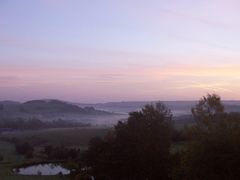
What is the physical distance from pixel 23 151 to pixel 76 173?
32292 mm

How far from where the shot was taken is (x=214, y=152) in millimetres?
30562

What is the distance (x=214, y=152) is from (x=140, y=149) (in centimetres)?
1268

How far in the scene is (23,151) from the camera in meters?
81.1

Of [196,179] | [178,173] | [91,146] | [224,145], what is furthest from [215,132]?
[91,146]

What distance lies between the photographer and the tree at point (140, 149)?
42500mm

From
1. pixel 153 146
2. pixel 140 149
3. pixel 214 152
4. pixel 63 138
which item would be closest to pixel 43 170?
pixel 140 149

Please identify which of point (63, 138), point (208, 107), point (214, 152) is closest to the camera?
point (214, 152)

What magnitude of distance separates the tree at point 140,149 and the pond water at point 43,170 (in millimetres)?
13608

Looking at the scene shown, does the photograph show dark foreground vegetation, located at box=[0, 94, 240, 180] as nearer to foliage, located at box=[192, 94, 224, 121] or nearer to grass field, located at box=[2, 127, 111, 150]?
foliage, located at box=[192, 94, 224, 121]

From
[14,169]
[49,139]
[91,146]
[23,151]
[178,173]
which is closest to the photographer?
[178,173]

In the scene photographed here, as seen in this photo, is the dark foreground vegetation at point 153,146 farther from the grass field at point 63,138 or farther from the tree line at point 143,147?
the grass field at point 63,138

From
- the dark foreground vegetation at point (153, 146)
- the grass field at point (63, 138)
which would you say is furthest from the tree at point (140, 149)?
the grass field at point (63, 138)

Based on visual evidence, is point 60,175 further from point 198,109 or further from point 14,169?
point 198,109

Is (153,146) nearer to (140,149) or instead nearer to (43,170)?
(140,149)
